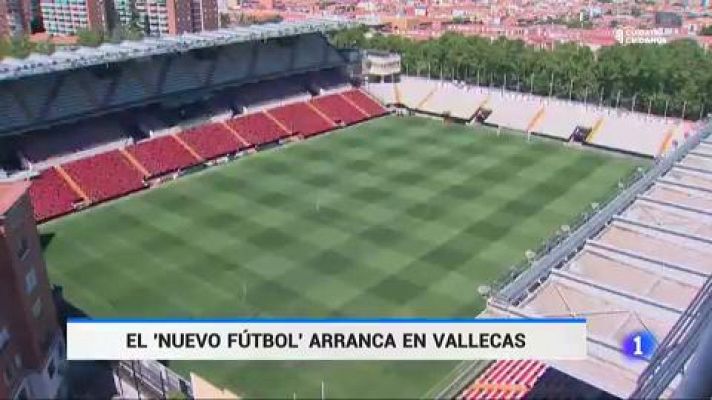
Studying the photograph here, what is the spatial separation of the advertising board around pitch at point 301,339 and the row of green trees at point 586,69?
5740 centimetres

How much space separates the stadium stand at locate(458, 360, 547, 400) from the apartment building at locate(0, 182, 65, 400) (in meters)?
17.1

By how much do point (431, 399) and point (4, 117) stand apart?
3943cm

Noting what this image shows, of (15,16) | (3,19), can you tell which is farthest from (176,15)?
(15,16)

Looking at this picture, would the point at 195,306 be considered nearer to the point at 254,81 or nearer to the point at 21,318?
the point at 21,318

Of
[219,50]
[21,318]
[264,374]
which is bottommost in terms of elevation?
[264,374]

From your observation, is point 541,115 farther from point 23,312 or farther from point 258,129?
point 23,312

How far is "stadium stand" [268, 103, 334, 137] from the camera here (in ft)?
202

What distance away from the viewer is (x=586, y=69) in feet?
220

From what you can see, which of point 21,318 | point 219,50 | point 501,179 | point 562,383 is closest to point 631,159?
point 501,179

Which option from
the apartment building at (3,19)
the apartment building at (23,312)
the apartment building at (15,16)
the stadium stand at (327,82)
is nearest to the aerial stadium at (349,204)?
the stadium stand at (327,82)

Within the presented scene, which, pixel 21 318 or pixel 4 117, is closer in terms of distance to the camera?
pixel 21 318

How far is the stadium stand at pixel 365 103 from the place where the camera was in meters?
68.2

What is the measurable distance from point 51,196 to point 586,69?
53697 mm

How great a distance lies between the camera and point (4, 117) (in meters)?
47.0
